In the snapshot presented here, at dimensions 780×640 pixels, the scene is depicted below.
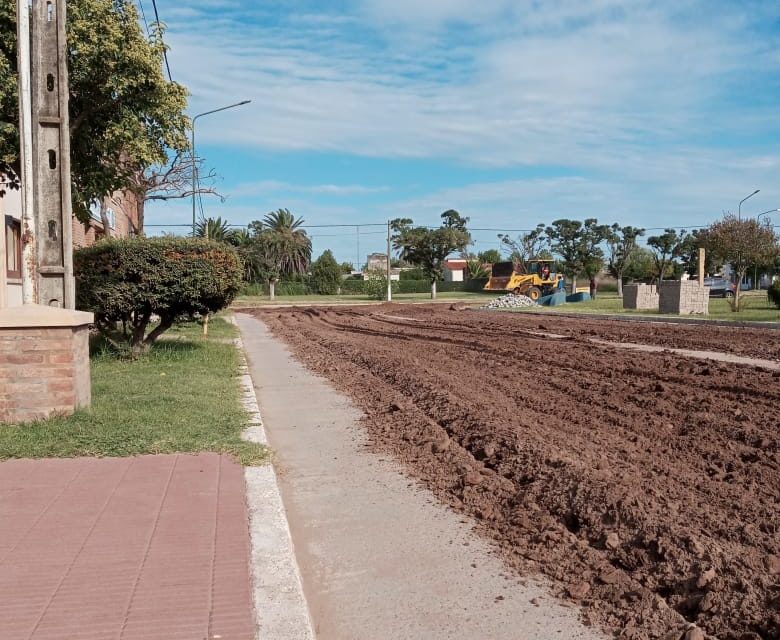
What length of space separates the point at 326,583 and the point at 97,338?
13.4m

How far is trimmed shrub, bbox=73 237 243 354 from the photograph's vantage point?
12.3 metres

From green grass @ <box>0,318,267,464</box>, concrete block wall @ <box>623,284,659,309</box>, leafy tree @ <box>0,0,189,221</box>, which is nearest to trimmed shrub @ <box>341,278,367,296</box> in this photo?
concrete block wall @ <box>623,284,659,309</box>

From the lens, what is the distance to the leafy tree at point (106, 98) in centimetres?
1061

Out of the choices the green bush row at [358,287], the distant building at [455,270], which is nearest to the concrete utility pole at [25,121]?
the green bush row at [358,287]

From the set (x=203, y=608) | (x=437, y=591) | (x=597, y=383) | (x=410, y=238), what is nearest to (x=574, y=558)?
(x=437, y=591)

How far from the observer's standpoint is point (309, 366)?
14.4 metres

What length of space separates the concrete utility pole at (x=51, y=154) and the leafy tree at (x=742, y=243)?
2729cm

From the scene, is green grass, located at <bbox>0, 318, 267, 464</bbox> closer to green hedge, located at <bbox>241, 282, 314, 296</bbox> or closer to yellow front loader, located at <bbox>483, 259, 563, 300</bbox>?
yellow front loader, located at <bbox>483, 259, 563, 300</bbox>

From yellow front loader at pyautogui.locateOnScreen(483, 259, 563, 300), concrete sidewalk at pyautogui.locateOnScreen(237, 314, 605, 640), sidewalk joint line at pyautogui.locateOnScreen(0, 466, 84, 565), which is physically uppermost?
yellow front loader at pyautogui.locateOnScreen(483, 259, 563, 300)

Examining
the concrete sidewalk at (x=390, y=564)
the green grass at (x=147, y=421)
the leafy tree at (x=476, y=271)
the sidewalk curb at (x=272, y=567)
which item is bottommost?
the concrete sidewalk at (x=390, y=564)

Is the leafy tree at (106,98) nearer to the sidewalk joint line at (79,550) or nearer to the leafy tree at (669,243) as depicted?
the sidewalk joint line at (79,550)

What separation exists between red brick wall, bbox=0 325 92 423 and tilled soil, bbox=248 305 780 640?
3.19 m

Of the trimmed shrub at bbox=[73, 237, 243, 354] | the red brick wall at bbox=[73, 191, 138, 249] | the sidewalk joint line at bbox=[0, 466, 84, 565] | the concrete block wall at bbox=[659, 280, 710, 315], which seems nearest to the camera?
the sidewalk joint line at bbox=[0, 466, 84, 565]

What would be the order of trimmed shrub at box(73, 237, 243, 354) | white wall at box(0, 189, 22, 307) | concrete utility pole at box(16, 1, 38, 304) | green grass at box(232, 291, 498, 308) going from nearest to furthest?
concrete utility pole at box(16, 1, 38, 304) < trimmed shrub at box(73, 237, 243, 354) < white wall at box(0, 189, 22, 307) < green grass at box(232, 291, 498, 308)
